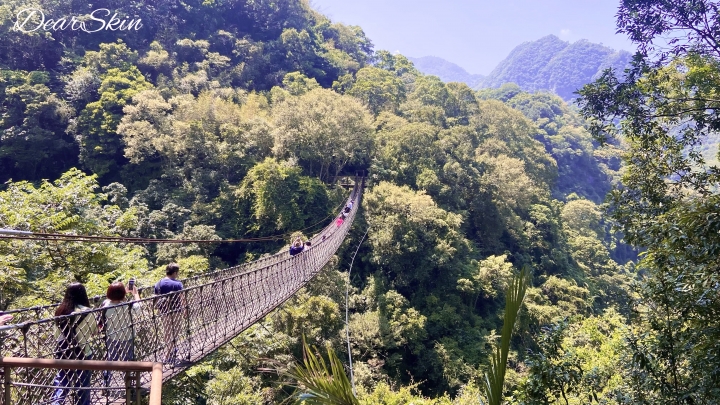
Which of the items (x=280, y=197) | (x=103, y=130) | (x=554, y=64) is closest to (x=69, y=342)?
(x=280, y=197)

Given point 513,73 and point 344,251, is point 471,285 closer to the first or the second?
point 344,251

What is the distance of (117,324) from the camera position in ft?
6.05

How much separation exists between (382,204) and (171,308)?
27.3ft

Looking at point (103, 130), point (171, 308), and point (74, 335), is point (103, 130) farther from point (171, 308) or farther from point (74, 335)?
point (74, 335)

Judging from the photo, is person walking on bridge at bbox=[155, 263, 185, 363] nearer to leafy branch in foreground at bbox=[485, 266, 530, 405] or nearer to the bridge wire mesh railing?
the bridge wire mesh railing

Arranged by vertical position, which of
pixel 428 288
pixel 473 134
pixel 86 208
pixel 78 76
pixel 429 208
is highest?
pixel 473 134

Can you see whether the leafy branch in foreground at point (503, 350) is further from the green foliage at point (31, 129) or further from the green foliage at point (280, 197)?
the green foliage at point (31, 129)

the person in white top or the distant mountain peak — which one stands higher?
the distant mountain peak

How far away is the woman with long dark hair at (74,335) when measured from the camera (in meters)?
1.62

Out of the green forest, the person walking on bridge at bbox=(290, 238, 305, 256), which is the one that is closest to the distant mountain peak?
the green forest

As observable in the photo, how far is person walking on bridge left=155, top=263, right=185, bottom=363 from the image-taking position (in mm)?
2324

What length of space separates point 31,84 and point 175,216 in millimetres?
7161

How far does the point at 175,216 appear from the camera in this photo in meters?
9.77

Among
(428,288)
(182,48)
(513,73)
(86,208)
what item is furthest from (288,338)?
(513,73)
